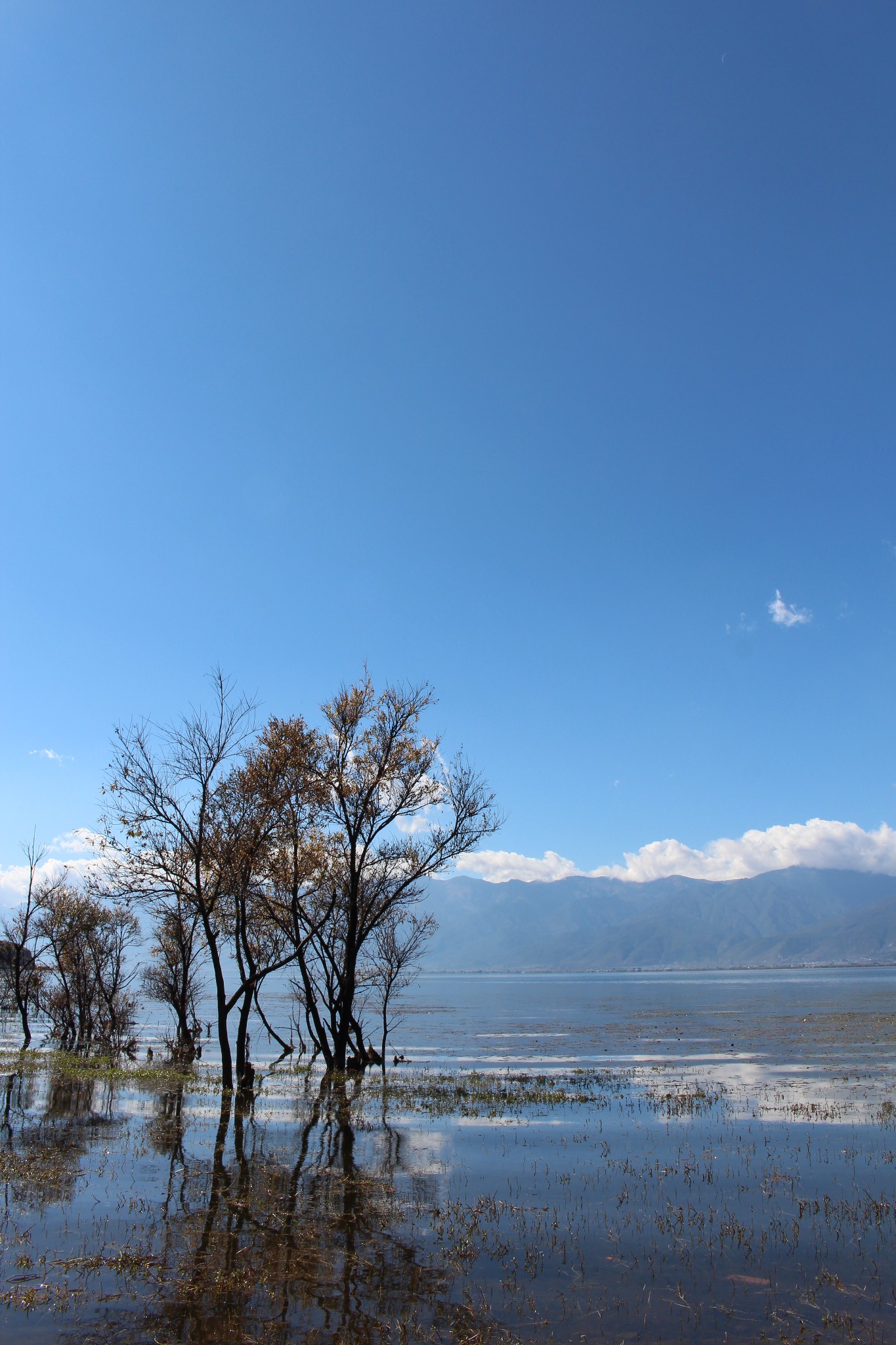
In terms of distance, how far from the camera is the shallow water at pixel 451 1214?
920 cm

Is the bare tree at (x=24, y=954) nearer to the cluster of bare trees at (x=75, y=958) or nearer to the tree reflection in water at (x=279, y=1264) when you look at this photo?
the cluster of bare trees at (x=75, y=958)

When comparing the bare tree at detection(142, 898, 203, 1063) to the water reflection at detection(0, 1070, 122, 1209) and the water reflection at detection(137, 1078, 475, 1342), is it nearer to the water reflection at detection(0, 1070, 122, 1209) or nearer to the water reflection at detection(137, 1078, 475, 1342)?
the water reflection at detection(0, 1070, 122, 1209)

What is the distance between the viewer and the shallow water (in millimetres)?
9195

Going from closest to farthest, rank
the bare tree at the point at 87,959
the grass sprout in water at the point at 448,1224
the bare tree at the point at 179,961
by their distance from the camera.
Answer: the grass sprout in water at the point at 448,1224
the bare tree at the point at 179,961
the bare tree at the point at 87,959

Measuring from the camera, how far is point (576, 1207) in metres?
13.7

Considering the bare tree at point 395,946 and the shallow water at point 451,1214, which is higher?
the bare tree at point 395,946

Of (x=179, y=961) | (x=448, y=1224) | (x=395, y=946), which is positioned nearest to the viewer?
(x=448, y=1224)

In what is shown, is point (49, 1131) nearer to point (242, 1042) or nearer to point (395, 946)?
point (242, 1042)

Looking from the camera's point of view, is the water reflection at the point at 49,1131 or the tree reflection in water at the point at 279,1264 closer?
the tree reflection in water at the point at 279,1264

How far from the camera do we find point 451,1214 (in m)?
13.2

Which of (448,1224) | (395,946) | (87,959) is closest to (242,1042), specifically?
(395,946)

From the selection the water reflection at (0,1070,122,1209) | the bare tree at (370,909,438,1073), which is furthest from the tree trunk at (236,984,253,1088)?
the bare tree at (370,909,438,1073)

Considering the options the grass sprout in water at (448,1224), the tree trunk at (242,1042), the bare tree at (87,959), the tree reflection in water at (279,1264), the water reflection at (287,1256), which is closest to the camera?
the tree reflection in water at (279,1264)

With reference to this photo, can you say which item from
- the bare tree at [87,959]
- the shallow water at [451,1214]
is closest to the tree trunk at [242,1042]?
the shallow water at [451,1214]
